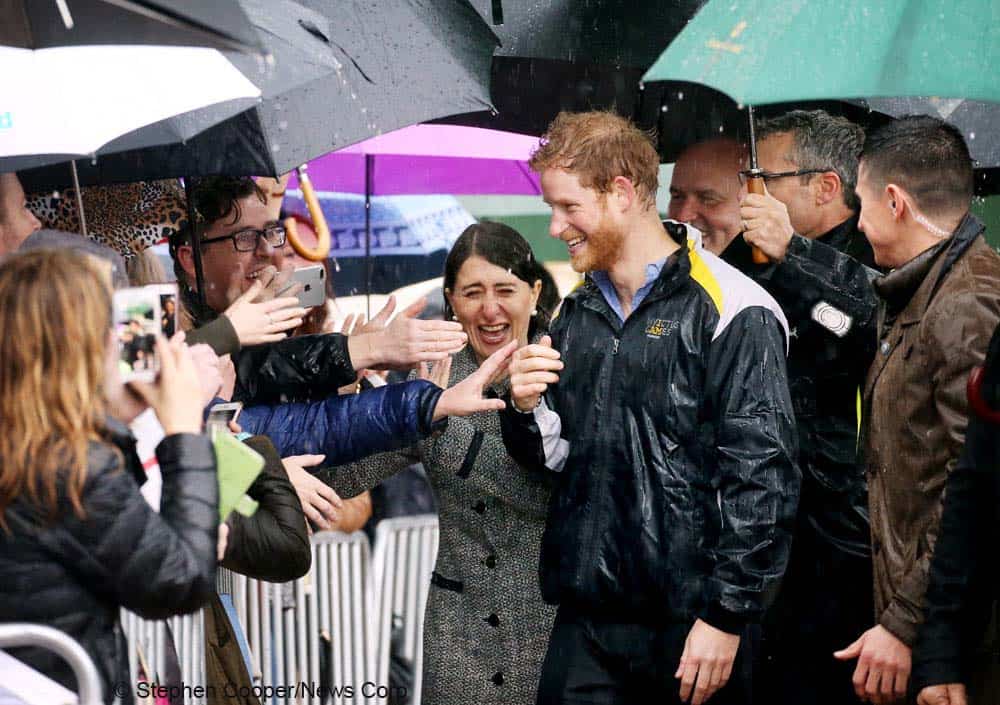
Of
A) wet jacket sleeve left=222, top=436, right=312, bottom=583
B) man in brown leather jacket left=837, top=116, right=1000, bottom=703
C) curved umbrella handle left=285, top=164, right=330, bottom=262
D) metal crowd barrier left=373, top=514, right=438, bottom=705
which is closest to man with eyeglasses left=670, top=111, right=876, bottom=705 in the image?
man in brown leather jacket left=837, top=116, right=1000, bottom=703

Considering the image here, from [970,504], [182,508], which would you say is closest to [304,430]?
[182,508]

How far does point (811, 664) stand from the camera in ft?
16.6

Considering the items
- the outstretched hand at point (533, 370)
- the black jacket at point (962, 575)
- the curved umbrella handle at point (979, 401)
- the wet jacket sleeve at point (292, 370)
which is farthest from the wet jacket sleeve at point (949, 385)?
the wet jacket sleeve at point (292, 370)

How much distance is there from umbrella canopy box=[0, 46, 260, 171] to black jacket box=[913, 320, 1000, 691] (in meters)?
2.12

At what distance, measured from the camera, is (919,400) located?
4.26m

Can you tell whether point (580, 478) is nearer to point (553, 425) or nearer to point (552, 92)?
point (553, 425)

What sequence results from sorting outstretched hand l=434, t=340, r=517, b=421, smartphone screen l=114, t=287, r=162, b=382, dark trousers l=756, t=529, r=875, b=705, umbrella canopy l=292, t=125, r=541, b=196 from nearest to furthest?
smartphone screen l=114, t=287, r=162, b=382
outstretched hand l=434, t=340, r=517, b=421
dark trousers l=756, t=529, r=875, b=705
umbrella canopy l=292, t=125, r=541, b=196

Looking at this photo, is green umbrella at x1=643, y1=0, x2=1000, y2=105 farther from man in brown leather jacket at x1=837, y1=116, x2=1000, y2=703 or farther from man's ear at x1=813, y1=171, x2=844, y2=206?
man's ear at x1=813, y1=171, x2=844, y2=206

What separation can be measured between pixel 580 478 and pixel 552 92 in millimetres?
2349

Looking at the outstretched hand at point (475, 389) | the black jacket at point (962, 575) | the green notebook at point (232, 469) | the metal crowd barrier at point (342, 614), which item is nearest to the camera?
the green notebook at point (232, 469)

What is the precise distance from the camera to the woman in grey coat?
5.10m

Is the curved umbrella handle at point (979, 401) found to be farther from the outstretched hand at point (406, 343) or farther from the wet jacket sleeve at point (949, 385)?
the outstretched hand at point (406, 343)

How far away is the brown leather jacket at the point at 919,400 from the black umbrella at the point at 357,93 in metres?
1.56

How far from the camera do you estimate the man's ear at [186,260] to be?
5.74 metres
